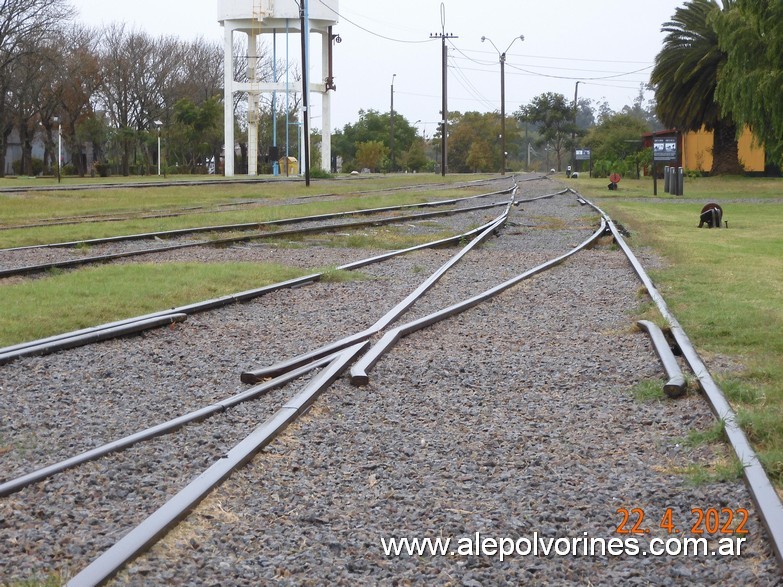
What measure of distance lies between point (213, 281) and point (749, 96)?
49.4 feet

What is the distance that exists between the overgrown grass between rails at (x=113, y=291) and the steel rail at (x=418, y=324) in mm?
2045

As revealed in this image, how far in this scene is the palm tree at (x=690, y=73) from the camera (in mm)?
46656

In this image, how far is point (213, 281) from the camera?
1150 cm

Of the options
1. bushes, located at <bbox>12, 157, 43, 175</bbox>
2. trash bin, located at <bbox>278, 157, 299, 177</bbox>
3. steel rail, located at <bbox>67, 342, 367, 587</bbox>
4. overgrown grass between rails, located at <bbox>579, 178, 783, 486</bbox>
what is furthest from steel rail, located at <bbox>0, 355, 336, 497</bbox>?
bushes, located at <bbox>12, 157, 43, 175</bbox>

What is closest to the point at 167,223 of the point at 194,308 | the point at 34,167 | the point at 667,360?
the point at 194,308

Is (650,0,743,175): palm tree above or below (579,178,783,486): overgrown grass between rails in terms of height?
above

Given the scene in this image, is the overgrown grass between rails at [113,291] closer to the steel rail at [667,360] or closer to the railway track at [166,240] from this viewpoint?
the railway track at [166,240]

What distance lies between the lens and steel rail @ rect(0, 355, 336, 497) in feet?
14.9

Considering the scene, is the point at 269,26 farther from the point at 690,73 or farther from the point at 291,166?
the point at 690,73

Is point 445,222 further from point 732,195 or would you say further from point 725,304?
point 732,195

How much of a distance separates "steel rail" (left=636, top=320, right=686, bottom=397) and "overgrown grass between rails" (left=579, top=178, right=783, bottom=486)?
29 centimetres

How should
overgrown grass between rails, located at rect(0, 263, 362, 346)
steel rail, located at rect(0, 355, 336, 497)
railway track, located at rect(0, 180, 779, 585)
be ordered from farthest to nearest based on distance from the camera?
overgrown grass between rails, located at rect(0, 263, 362, 346), steel rail, located at rect(0, 355, 336, 497), railway track, located at rect(0, 180, 779, 585)

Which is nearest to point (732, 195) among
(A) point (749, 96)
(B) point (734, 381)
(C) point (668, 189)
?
(C) point (668, 189)

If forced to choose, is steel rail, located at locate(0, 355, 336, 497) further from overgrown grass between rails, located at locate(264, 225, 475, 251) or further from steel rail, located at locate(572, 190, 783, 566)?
overgrown grass between rails, located at locate(264, 225, 475, 251)
